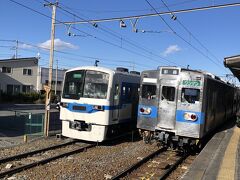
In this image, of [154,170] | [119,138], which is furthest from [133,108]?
[154,170]

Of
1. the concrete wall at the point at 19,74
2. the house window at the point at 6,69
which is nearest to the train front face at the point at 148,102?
the concrete wall at the point at 19,74

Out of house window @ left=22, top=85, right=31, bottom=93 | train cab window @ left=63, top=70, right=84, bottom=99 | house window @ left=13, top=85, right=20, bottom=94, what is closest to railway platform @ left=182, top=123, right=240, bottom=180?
train cab window @ left=63, top=70, right=84, bottom=99

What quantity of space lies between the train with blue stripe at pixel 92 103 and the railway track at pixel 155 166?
7.90 ft

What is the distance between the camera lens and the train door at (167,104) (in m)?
13.4

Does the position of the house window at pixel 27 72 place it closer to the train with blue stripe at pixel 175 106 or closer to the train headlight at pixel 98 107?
the train headlight at pixel 98 107

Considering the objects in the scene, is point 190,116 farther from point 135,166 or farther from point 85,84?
point 85,84

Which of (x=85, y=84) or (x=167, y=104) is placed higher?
(x=85, y=84)

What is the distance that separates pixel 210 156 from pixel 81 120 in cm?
594

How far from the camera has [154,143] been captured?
15859 millimetres

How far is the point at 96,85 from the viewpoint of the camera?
49.5 feet

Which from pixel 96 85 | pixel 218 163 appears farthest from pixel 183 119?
pixel 96 85

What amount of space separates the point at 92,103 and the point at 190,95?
3.86 metres

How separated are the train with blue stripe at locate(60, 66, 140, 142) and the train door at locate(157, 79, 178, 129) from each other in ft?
7.14

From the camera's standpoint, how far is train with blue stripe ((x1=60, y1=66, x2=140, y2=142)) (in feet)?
48.6
